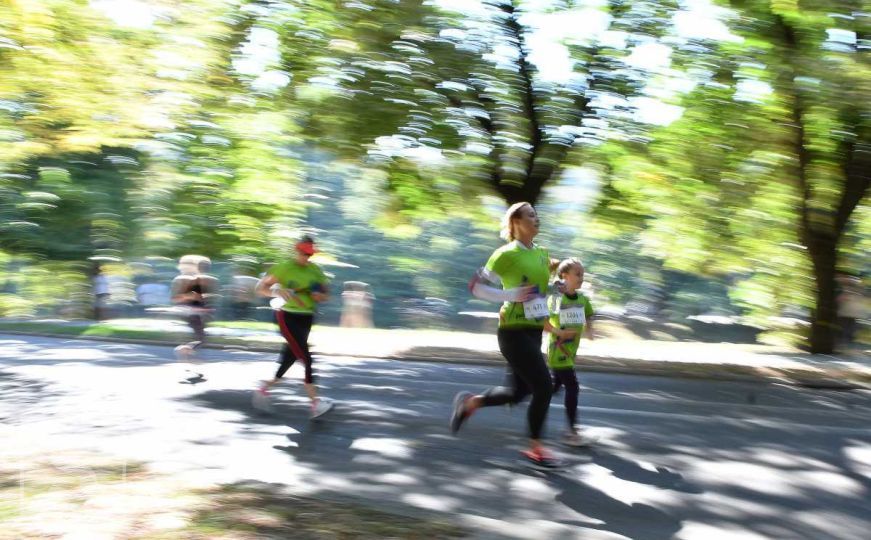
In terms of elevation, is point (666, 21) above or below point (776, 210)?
above

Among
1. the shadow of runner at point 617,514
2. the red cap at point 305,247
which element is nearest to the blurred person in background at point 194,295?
the red cap at point 305,247

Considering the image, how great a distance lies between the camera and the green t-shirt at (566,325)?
24.4 feet

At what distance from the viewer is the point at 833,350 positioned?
59.0ft

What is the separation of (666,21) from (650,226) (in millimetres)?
4757

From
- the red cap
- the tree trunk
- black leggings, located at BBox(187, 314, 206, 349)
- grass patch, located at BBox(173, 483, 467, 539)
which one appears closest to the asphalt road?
grass patch, located at BBox(173, 483, 467, 539)

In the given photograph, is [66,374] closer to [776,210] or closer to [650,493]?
[650,493]

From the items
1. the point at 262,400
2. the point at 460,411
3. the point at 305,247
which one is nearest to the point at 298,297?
the point at 305,247

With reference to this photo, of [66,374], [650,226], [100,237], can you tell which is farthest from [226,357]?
[100,237]

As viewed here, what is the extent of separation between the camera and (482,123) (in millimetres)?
15711

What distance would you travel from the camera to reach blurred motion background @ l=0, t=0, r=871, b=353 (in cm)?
953

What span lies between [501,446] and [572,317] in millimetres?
1277

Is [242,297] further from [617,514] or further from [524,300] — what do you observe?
[617,514]

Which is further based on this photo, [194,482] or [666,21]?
[666,21]

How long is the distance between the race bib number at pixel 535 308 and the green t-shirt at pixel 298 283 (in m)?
3.10
